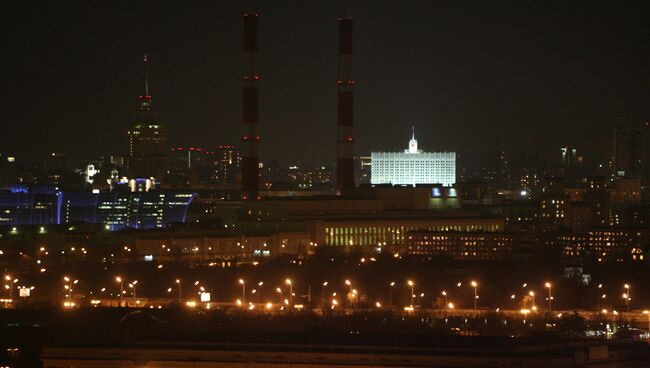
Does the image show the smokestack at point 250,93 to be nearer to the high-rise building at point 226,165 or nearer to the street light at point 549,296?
the street light at point 549,296

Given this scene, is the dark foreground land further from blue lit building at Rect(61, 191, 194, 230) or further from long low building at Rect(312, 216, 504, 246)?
blue lit building at Rect(61, 191, 194, 230)

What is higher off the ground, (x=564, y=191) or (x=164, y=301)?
(x=564, y=191)

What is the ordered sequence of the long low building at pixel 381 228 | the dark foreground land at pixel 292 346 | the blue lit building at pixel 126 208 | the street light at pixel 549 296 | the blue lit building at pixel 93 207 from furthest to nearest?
the blue lit building at pixel 93 207, the blue lit building at pixel 126 208, the long low building at pixel 381 228, the street light at pixel 549 296, the dark foreground land at pixel 292 346

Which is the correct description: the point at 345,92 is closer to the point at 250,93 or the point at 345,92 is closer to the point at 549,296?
the point at 250,93

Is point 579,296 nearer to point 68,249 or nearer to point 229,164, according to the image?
point 68,249

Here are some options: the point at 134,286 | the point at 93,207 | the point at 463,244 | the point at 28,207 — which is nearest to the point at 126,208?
the point at 93,207

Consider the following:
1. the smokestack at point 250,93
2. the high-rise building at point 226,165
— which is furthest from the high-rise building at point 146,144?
the smokestack at point 250,93

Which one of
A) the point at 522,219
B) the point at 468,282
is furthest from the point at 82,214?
the point at 468,282

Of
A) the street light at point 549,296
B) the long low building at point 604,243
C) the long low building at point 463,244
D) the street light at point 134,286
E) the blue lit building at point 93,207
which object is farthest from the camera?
the blue lit building at point 93,207

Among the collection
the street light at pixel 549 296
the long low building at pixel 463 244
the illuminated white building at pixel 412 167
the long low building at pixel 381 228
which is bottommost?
the street light at pixel 549 296
